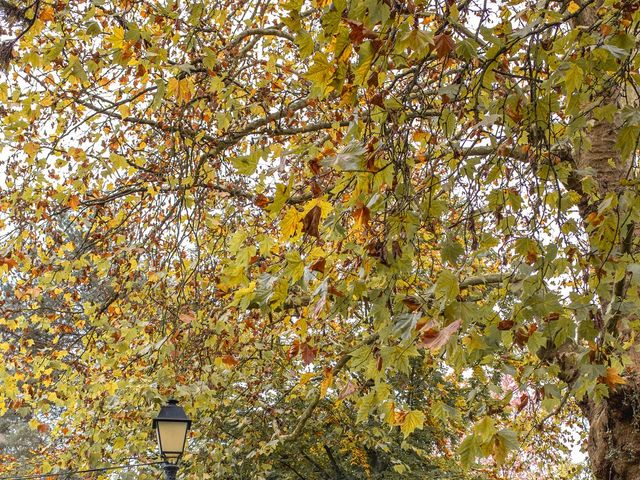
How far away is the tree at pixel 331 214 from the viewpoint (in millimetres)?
2268

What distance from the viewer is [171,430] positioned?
498cm

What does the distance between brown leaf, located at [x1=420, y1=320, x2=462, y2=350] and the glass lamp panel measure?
3.57 metres

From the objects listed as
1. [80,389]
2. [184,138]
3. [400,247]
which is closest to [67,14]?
[184,138]

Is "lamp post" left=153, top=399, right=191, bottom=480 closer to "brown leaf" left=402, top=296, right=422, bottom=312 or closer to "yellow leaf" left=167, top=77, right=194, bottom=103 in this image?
"yellow leaf" left=167, top=77, right=194, bottom=103

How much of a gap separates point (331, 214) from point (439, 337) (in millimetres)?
1000

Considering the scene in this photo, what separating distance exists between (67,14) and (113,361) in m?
2.53

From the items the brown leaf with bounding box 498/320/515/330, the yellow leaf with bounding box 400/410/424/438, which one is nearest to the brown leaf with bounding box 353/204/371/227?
the brown leaf with bounding box 498/320/515/330

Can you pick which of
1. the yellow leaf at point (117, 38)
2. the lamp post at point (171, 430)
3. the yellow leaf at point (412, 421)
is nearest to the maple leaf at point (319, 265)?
the yellow leaf at point (412, 421)

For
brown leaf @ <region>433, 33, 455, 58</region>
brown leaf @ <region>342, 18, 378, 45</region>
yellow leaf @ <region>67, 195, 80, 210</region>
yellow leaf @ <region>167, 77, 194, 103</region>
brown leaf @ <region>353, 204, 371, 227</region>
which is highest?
yellow leaf @ <region>67, 195, 80, 210</region>

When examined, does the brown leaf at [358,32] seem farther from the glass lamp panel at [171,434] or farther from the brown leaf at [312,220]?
the glass lamp panel at [171,434]

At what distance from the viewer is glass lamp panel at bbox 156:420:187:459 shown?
497 cm

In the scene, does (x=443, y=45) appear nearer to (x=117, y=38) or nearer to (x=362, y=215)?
(x=362, y=215)

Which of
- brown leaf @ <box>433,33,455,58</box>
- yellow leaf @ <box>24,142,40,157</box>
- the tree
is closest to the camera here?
brown leaf @ <box>433,33,455,58</box>

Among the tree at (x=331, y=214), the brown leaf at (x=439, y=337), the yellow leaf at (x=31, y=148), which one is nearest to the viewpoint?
the brown leaf at (x=439, y=337)
